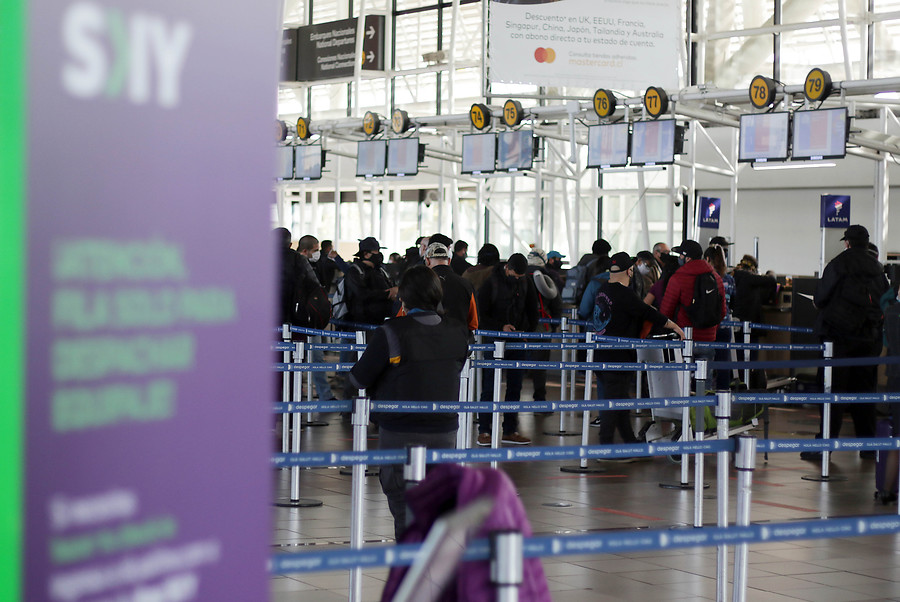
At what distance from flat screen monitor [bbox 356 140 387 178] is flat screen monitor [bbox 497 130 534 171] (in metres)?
3.51

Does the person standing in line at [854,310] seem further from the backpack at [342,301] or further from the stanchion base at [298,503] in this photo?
the stanchion base at [298,503]

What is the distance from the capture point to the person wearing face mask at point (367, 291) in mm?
12047

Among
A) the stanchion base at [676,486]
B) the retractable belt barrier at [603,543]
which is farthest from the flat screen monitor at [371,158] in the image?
the retractable belt barrier at [603,543]

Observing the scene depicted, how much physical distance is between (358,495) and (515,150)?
16901mm

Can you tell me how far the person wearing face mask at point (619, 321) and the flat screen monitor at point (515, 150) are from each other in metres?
11.5

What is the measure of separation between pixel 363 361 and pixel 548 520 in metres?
2.45

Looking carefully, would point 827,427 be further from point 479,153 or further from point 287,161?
point 287,161

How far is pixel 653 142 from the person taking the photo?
1897 centimetres

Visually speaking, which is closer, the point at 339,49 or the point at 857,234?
the point at 857,234

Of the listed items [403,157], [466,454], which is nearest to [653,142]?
[403,157]

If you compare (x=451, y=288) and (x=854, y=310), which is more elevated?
(x=451, y=288)

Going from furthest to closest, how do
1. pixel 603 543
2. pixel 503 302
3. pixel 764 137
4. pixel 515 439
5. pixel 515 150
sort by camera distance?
pixel 515 150 < pixel 764 137 < pixel 503 302 < pixel 515 439 < pixel 603 543

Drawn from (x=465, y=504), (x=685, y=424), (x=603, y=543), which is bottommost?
(x=685, y=424)

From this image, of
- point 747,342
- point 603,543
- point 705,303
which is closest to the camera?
point 603,543
